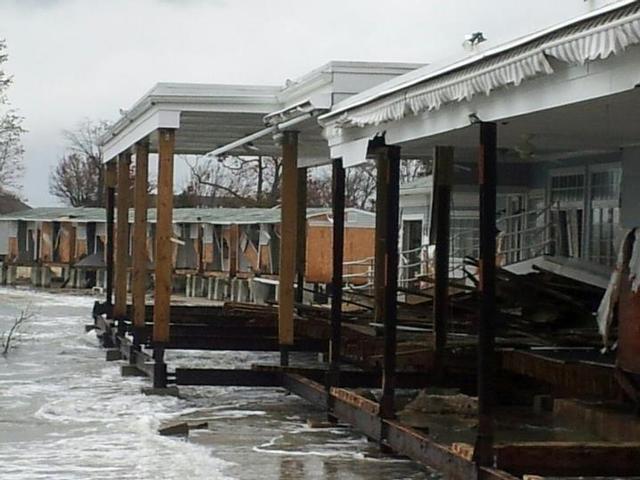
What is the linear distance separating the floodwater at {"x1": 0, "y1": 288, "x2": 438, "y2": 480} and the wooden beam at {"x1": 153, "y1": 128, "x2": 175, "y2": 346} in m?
0.91

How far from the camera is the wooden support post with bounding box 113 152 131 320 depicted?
2281cm

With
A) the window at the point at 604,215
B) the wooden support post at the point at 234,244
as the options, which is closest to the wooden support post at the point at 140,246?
the window at the point at 604,215

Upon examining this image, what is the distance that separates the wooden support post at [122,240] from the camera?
22.8 metres

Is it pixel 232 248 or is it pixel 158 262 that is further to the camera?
pixel 232 248

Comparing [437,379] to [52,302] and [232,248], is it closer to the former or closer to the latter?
[52,302]

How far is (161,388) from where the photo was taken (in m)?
15.9

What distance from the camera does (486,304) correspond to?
9.05 meters

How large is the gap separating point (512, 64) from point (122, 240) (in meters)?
15.4

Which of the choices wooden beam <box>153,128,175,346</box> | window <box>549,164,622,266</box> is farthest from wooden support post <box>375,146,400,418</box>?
window <box>549,164,622,266</box>

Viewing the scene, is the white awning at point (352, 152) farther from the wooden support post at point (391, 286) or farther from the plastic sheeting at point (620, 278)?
the plastic sheeting at point (620, 278)

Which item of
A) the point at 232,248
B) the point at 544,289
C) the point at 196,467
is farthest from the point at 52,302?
the point at 196,467

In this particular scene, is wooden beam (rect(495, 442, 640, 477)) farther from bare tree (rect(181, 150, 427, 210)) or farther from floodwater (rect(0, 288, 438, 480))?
bare tree (rect(181, 150, 427, 210))

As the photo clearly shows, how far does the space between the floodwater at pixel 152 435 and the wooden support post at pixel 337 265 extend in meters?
0.73

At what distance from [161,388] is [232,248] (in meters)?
30.4
